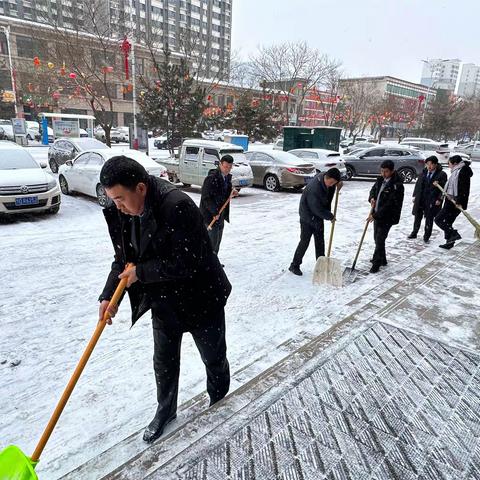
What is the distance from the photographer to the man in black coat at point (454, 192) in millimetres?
6418

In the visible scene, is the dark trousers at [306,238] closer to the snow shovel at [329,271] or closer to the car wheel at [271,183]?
the snow shovel at [329,271]

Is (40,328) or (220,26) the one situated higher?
(220,26)

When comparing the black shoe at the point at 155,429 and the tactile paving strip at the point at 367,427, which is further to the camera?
the black shoe at the point at 155,429

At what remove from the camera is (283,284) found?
503cm

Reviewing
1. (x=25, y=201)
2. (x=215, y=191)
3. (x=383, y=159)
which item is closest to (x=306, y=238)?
(x=215, y=191)

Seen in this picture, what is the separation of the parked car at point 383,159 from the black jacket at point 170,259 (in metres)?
14.7

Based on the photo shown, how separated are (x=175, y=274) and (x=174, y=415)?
1178mm

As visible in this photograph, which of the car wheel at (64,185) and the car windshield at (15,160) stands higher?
the car windshield at (15,160)

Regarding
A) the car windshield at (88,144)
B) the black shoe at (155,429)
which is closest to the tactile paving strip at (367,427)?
the black shoe at (155,429)

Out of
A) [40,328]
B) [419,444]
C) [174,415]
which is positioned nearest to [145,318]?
[40,328]

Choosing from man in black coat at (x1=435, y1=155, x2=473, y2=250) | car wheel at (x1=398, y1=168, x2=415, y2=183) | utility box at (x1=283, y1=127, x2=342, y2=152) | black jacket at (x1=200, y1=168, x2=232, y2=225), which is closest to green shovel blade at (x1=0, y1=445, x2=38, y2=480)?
black jacket at (x1=200, y1=168, x2=232, y2=225)

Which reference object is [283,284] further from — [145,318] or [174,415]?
[174,415]

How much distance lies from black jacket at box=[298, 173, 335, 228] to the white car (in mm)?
5609

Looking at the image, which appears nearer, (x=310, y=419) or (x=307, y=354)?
(x=310, y=419)
